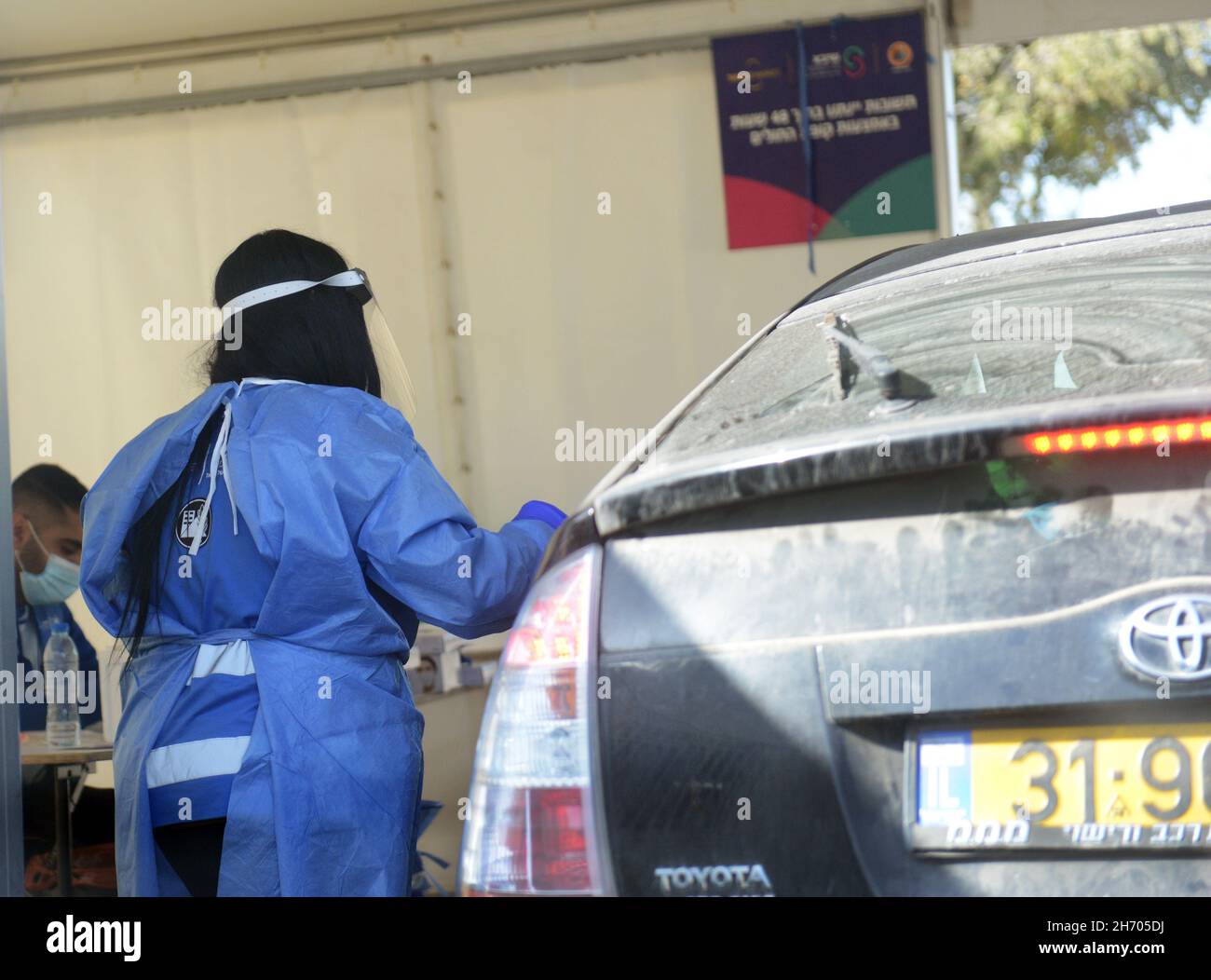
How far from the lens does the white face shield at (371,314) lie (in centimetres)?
245

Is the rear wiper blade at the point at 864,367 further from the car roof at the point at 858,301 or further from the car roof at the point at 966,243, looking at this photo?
the car roof at the point at 966,243

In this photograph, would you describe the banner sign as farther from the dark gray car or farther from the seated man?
the dark gray car

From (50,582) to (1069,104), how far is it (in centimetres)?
1474

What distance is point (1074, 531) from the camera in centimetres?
135

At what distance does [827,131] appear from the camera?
17.3 ft

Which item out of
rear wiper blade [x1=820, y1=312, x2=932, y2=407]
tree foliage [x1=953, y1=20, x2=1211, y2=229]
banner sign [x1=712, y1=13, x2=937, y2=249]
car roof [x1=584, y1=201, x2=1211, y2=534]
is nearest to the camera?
car roof [x1=584, y1=201, x2=1211, y2=534]

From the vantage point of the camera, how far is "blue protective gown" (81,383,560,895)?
7.29ft

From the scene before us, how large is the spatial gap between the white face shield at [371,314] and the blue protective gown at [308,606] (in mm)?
194

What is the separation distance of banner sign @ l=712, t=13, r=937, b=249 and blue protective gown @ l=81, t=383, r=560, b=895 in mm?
3277

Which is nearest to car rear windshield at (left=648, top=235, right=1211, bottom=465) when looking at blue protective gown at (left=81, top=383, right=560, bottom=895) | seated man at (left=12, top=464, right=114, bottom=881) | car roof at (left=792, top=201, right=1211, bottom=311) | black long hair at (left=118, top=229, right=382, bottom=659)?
car roof at (left=792, top=201, right=1211, bottom=311)

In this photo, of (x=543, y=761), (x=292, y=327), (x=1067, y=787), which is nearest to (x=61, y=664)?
(x=292, y=327)

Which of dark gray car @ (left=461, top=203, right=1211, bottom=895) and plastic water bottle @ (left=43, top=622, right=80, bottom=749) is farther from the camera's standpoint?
plastic water bottle @ (left=43, top=622, right=80, bottom=749)
